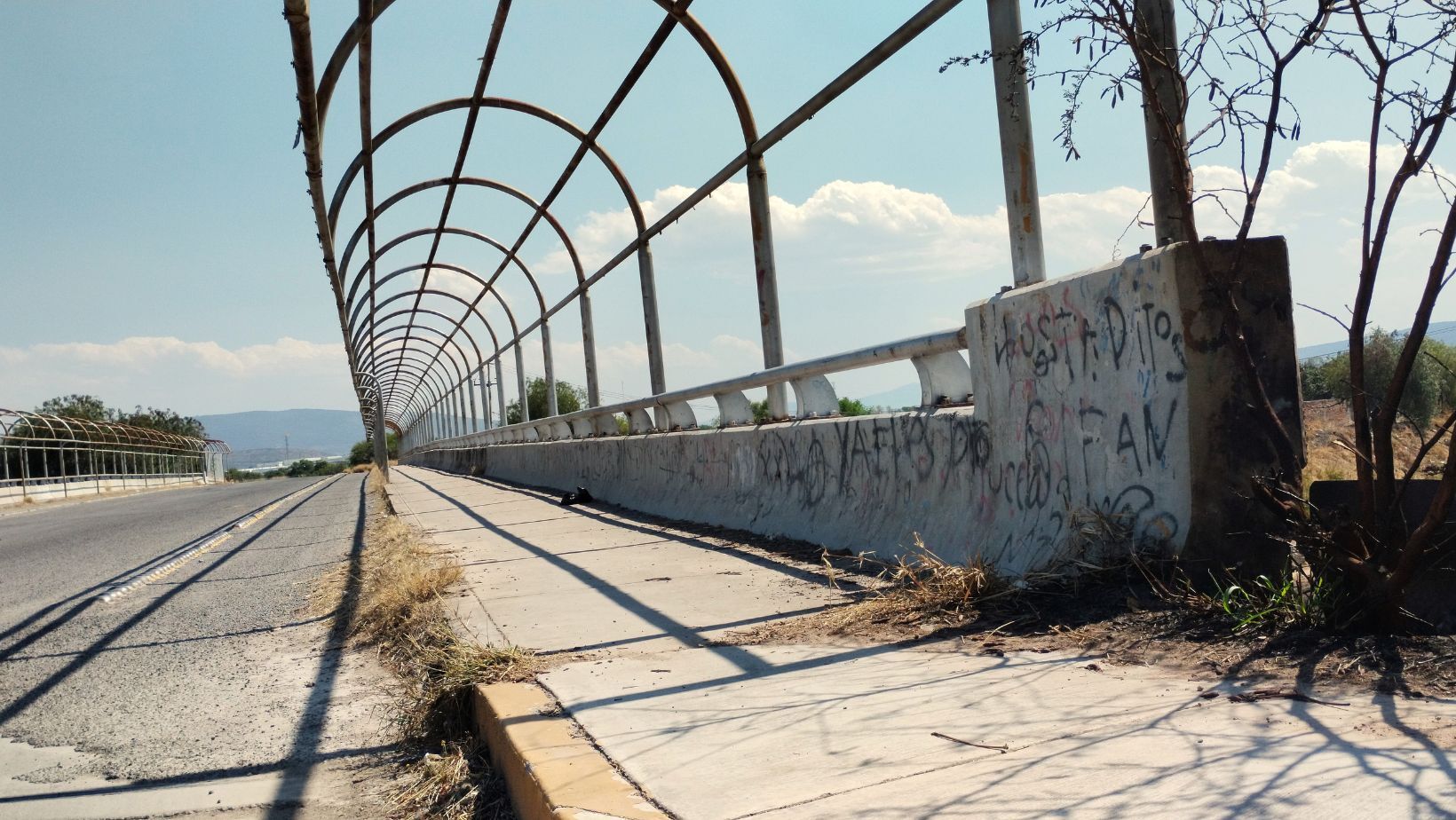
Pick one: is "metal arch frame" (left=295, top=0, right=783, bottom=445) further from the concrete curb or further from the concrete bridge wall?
the concrete curb

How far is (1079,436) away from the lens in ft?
17.2

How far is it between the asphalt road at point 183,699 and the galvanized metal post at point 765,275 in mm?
3984

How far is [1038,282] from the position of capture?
19.1ft

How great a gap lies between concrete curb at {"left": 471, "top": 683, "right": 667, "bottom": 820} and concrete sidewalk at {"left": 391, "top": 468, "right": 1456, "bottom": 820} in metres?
0.04

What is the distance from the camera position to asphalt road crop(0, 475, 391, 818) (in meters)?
3.85

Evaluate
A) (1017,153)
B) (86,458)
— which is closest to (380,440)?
(1017,153)

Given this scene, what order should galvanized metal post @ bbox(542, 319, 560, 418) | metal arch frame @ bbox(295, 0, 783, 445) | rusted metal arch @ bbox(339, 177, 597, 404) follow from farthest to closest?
galvanized metal post @ bbox(542, 319, 560, 418) < rusted metal arch @ bbox(339, 177, 597, 404) < metal arch frame @ bbox(295, 0, 783, 445)

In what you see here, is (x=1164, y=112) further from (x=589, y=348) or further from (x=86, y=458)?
(x=86, y=458)

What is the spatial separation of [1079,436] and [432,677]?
3051mm

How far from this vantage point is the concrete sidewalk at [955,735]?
2453 millimetres

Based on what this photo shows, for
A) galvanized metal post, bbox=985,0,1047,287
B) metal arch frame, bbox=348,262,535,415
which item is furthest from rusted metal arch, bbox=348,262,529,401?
galvanized metal post, bbox=985,0,1047,287

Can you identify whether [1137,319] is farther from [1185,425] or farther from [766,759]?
[766,759]

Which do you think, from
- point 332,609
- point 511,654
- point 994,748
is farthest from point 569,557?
point 994,748

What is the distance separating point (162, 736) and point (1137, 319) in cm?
434
